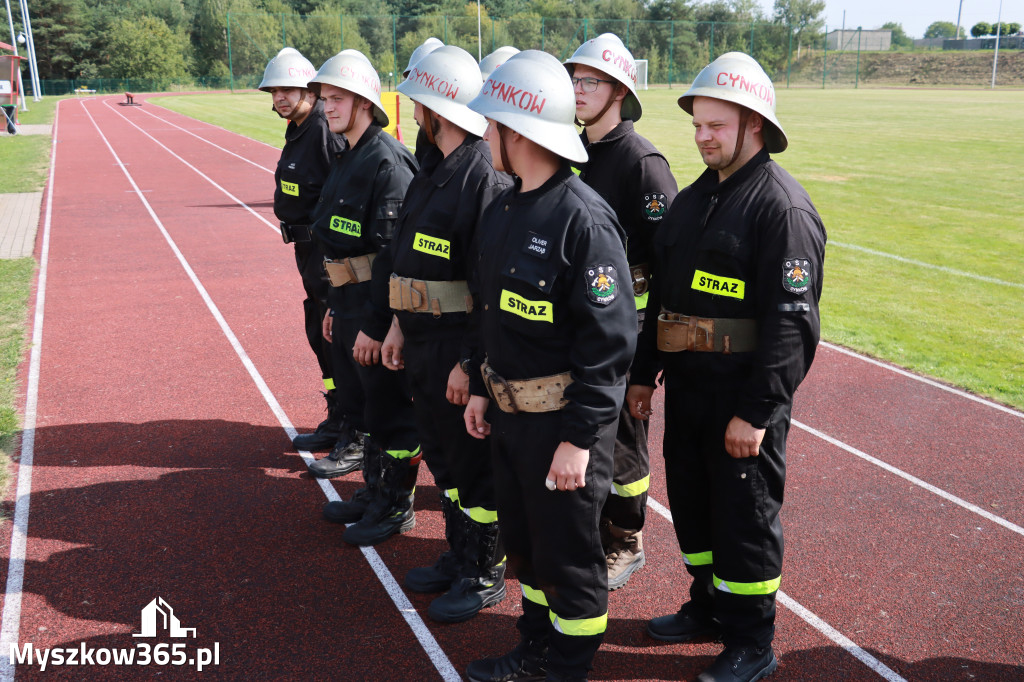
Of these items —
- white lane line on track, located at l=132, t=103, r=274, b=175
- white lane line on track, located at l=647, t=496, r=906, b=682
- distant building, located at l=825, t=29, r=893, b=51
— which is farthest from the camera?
distant building, located at l=825, t=29, r=893, b=51

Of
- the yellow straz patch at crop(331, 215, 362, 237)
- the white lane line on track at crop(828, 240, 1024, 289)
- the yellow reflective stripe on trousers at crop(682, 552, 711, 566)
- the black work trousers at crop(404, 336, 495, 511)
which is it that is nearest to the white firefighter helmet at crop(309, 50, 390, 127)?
the yellow straz patch at crop(331, 215, 362, 237)

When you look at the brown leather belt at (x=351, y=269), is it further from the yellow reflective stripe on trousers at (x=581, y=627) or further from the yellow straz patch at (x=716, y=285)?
the yellow reflective stripe on trousers at (x=581, y=627)

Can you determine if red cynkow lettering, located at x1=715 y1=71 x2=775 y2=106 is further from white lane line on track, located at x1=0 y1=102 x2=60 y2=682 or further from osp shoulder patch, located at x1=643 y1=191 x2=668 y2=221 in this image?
white lane line on track, located at x1=0 y1=102 x2=60 y2=682

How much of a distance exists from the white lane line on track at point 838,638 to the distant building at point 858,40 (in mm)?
80677

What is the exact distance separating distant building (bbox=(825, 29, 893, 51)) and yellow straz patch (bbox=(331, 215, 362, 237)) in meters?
80.4

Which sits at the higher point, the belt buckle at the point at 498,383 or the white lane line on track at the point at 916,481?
the belt buckle at the point at 498,383

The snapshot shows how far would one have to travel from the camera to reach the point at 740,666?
3.46m

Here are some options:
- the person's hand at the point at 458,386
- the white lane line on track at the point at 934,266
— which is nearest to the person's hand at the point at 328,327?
the person's hand at the point at 458,386

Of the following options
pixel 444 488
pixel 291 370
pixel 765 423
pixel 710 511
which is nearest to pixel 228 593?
pixel 444 488

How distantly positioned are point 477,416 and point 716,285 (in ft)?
3.66

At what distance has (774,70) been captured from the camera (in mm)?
68438

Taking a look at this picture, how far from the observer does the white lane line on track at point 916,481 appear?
15.8 feet

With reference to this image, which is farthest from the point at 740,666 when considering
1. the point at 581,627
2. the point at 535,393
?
the point at 535,393

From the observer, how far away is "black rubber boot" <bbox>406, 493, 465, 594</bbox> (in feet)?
13.7
